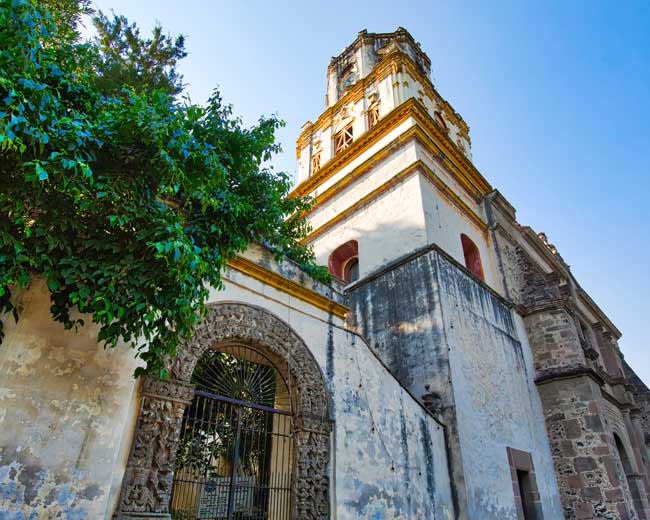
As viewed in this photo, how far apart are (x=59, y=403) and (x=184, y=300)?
158 cm

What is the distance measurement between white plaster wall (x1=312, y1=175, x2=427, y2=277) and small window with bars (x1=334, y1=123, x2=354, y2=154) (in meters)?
4.46

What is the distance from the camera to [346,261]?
1325cm

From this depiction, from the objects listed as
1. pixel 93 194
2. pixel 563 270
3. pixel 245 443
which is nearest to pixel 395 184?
pixel 245 443

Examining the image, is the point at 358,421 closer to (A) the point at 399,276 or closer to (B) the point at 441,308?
(B) the point at 441,308

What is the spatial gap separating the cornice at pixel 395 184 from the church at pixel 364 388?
0.06 meters

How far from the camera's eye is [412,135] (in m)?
12.5

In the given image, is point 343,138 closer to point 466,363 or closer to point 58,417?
point 466,363

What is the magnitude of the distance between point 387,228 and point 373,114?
591 cm

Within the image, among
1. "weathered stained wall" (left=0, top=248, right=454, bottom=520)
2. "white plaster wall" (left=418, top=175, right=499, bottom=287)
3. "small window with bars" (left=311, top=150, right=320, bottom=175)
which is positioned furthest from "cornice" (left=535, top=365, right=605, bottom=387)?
"small window with bars" (left=311, top=150, right=320, bottom=175)

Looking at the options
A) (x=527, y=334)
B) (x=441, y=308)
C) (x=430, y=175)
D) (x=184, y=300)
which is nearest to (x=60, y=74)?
(x=184, y=300)

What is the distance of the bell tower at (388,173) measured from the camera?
1150cm

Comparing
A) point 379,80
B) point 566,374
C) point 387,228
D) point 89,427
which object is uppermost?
point 379,80

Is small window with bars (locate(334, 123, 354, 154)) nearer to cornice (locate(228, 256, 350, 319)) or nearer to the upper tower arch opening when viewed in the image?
the upper tower arch opening

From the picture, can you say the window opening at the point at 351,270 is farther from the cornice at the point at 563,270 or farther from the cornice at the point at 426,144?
the cornice at the point at 563,270
